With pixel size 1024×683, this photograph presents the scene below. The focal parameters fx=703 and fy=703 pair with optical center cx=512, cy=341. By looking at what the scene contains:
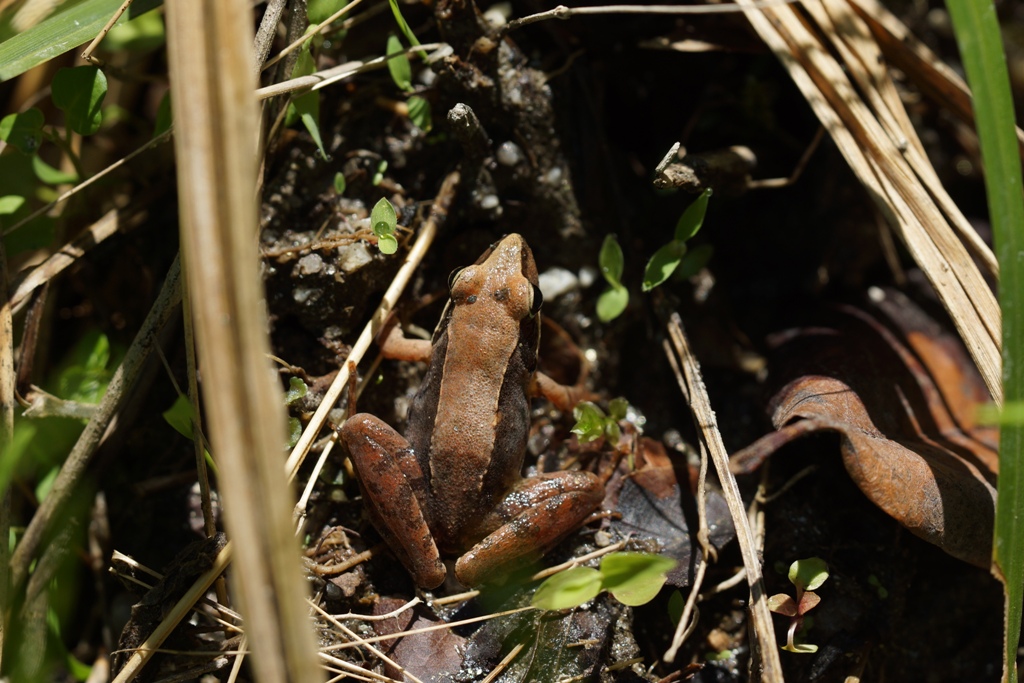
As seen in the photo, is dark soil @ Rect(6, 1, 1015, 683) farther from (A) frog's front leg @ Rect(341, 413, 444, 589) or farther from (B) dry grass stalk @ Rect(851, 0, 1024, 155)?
(B) dry grass stalk @ Rect(851, 0, 1024, 155)

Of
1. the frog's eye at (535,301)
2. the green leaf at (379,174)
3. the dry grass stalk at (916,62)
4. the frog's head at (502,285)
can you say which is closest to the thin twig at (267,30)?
the green leaf at (379,174)

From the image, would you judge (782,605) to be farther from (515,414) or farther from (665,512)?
(515,414)

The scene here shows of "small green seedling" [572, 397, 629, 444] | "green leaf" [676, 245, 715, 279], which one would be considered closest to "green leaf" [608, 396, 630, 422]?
"small green seedling" [572, 397, 629, 444]

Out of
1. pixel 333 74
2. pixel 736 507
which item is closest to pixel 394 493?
pixel 736 507

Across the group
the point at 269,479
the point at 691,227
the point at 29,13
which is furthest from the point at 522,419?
the point at 29,13

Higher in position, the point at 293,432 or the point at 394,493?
the point at 293,432

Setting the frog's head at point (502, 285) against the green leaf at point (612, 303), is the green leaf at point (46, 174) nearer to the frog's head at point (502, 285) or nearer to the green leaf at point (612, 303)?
the frog's head at point (502, 285)
